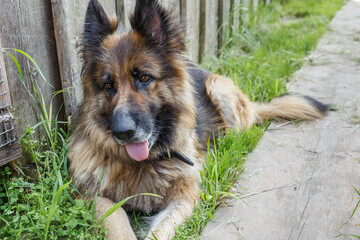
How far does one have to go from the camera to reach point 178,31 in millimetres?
2580

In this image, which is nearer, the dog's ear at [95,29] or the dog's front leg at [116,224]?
the dog's front leg at [116,224]

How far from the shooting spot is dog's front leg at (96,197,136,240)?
7.28 feet

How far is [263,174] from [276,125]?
91 centimetres

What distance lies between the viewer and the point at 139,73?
243 centimetres

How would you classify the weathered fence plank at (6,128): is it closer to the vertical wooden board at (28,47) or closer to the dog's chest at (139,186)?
the vertical wooden board at (28,47)

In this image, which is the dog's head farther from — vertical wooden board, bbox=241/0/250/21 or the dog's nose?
vertical wooden board, bbox=241/0/250/21

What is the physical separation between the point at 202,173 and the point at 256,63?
2.49 meters

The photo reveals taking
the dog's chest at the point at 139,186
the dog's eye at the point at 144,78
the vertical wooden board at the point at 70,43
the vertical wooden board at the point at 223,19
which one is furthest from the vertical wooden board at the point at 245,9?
the dog's chest at the point at 139,186

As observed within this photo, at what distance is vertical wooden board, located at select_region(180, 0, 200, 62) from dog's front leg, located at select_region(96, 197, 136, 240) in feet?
7.50

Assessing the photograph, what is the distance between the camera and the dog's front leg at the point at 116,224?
222 centimetres

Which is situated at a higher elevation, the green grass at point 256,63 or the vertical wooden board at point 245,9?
the vertical wooden board at point 245,9

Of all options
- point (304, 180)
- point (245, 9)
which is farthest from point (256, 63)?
point (304, 180)

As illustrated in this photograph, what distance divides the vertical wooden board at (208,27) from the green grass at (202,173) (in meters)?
0.16

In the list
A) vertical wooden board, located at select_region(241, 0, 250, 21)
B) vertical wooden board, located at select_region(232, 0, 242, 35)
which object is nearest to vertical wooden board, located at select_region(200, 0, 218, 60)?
vertical wooden board, located at select_region(232, 0, 242, 35)
